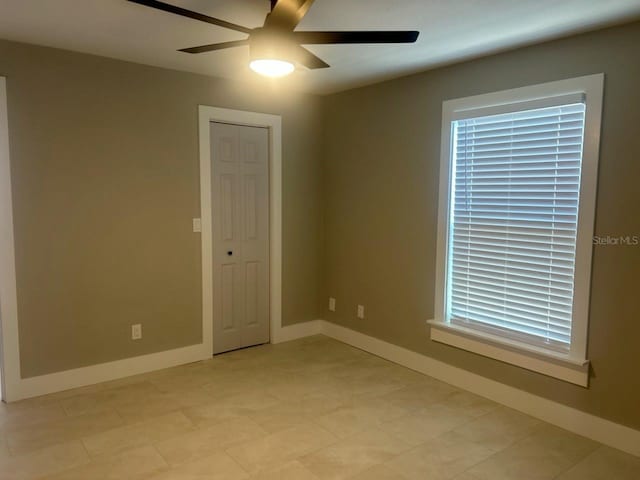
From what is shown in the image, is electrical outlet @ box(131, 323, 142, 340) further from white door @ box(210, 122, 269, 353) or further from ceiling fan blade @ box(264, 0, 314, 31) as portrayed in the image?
ceiling fan blade @ box(264, 0, 314, 31)

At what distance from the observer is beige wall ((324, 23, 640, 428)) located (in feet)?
8.61

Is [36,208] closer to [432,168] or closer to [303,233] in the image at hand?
[303,233]

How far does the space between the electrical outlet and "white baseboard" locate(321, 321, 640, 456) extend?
77.4 inches

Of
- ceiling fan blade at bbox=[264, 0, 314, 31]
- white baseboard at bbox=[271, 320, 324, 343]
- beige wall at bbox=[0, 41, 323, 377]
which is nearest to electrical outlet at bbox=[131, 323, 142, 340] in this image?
beige wall at bbox=[0, 41, 323, 377]

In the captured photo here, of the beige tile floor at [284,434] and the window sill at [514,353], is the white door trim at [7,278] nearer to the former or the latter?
the beige tile floor at [284,434]

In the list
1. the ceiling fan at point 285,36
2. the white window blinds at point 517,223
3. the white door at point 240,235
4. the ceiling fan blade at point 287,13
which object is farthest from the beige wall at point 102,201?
the white window blinds at point 517,223

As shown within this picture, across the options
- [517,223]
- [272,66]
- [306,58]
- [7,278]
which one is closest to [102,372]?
[7,278]

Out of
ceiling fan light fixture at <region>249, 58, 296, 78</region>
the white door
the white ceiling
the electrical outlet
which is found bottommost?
the electrical outlet

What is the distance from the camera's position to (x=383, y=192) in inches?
161

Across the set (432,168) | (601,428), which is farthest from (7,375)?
(601,428)

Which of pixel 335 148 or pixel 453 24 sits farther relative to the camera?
pixel 335 148

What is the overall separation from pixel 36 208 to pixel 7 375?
3.84 feet

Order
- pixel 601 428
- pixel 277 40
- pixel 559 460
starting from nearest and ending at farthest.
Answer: pixel 277 40, pixel 559 460, pixel 601 428

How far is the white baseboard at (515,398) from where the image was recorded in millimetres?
2699
